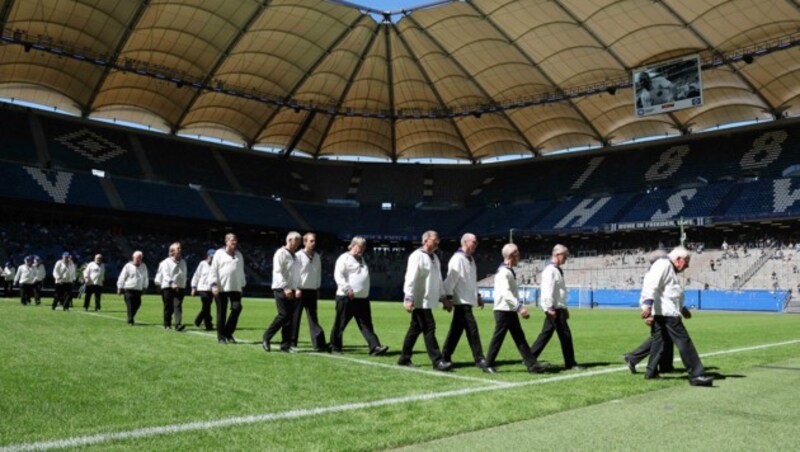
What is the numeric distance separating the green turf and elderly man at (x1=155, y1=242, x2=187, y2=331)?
9.73ft

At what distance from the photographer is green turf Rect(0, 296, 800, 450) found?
16.0ft

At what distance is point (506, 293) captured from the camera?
28.7ft

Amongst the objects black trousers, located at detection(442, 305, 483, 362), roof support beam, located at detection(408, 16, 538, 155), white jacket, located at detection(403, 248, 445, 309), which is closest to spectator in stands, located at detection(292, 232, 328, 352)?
white jacket, located at detection(403, 248, 445, 309)

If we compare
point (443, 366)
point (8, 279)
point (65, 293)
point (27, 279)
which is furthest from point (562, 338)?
point (8, 279)

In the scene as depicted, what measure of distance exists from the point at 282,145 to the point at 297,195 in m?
6.03

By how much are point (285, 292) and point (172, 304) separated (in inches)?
253

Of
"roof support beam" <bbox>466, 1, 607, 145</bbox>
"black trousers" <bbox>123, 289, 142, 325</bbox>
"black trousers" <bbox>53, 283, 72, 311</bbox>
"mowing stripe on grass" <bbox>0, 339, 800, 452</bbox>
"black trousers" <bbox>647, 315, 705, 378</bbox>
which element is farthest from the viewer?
"roof support beam" <bbox>466, 1, 607, 145</bbox>

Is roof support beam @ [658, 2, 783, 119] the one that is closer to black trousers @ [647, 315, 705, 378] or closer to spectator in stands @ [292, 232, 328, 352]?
spectator in stands @ [292, 232, 328, 352]

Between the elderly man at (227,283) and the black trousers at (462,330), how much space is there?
4714 millimetres

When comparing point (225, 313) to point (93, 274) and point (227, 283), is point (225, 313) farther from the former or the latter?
point (93, 274)

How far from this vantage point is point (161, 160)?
61.1m

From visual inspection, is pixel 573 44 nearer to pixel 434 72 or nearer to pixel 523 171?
pixel 434 72

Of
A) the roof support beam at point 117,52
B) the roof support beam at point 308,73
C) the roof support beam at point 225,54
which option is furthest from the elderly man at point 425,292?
the roof support beam at point 308,73

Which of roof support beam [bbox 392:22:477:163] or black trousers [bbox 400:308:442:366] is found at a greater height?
roof support beam [bbox 392:22:477:163]
